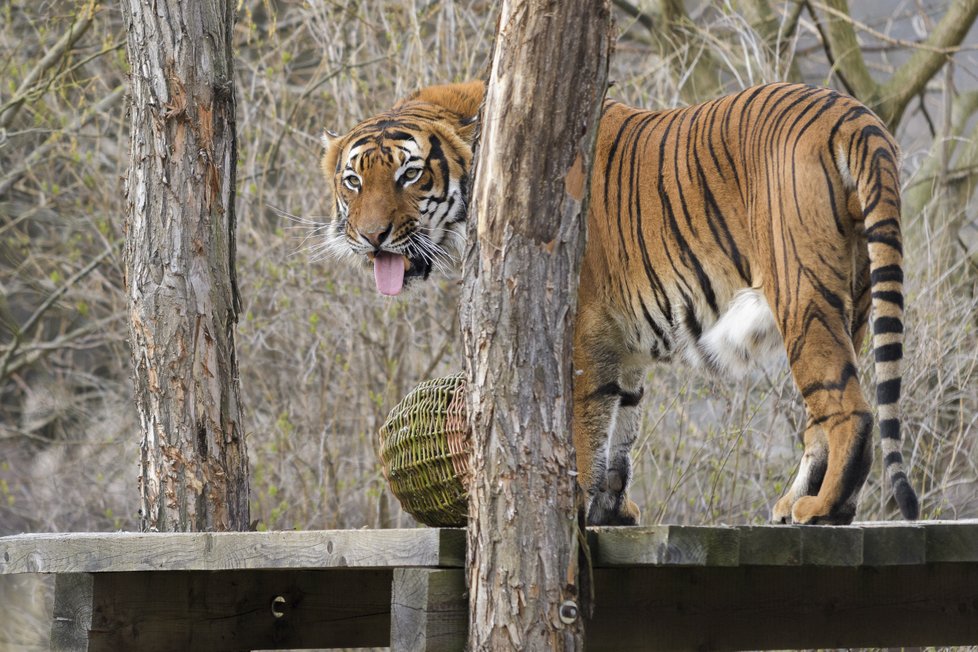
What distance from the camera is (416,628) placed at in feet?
9.67

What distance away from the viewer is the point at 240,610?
396cm

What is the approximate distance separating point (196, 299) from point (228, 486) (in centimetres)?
67

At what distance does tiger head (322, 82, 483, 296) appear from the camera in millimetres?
4699

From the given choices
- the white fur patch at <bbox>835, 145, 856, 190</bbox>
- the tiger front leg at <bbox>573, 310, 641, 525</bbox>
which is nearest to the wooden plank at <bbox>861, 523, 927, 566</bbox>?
the white fur patch at <bbox>835, 145, 856, 190</bbox>

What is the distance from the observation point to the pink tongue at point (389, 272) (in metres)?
4.73

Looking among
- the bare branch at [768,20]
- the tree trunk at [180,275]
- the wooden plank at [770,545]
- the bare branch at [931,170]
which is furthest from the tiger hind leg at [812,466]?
the bare branch at [768,20]

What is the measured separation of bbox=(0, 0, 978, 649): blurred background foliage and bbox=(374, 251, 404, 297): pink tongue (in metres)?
2.33

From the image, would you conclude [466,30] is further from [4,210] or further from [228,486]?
[228,486]

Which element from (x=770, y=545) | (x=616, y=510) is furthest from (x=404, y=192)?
(x=770, y=545)

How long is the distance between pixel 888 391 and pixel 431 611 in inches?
59.0

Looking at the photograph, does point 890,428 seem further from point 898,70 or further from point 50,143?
point 50,143

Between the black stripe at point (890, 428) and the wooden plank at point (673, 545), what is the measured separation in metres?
0.88

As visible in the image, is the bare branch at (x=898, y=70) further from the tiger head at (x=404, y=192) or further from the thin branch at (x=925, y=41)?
the tiger head at (x=404, y=192)

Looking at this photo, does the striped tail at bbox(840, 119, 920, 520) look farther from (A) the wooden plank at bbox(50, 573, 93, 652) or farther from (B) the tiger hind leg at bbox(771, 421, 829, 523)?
(A) the wooden plank at bbox(50, 573, 93, 652)
